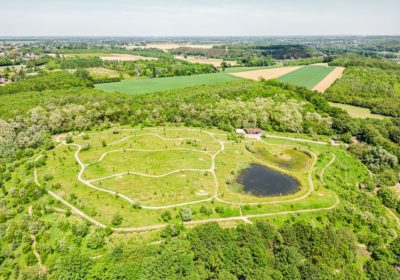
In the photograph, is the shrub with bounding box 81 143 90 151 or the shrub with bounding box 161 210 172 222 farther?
the shrub with bounding box 81 143 90 151

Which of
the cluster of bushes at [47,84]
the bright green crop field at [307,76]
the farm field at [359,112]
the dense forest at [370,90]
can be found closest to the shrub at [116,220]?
the farm field at [359,112]

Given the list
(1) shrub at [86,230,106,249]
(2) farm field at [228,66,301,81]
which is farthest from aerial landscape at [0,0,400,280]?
(2) farm field at [228,66,301,81]

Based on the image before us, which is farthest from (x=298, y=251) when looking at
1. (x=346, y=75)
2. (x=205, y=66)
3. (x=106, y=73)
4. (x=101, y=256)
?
(x=205, y=66)

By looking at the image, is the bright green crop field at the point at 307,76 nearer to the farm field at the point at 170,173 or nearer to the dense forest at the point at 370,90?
the dense forest at the point at 370,90

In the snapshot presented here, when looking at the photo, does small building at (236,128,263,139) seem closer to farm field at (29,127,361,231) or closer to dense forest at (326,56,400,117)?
farm field at (29,127,361,231)

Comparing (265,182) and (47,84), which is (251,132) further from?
(47,84)
